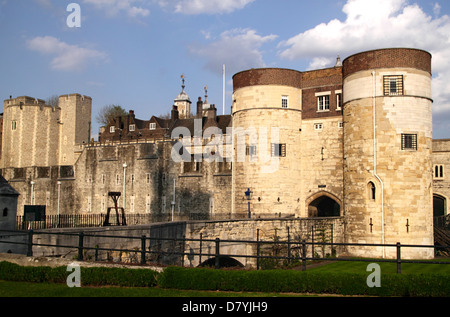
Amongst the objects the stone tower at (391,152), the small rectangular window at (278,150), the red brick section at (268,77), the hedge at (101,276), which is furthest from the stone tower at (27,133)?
the hedge at (101,276)

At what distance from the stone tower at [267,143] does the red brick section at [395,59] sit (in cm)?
613

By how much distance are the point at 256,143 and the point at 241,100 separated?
360cm

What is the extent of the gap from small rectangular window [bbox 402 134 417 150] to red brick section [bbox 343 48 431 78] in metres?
4.57

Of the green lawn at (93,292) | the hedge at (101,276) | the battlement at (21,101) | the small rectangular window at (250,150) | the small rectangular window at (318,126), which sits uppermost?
the battlement at (21,101)

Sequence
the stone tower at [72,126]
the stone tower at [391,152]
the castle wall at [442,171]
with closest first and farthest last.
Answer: the stone tower at [391,152] → the castle wall at [442,171] → the stone tower at [72,126]

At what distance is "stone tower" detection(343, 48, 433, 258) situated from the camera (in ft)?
99.1

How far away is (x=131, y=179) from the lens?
48062mm

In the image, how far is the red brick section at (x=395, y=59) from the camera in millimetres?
31141

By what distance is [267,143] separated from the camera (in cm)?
3503

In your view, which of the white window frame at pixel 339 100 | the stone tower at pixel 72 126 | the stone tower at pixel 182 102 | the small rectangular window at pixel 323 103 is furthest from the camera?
the stone tower at pixel 182 102

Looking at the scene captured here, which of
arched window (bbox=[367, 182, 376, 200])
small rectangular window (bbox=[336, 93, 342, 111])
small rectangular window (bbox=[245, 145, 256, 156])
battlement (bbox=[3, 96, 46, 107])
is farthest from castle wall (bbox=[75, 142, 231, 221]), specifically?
battlement (bbox=[3, 96, 46, 107])

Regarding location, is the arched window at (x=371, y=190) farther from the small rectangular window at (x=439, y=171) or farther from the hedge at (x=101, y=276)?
the hedge at (x=101, y=276)

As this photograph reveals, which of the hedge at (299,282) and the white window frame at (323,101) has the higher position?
the white window frame at (323,101)

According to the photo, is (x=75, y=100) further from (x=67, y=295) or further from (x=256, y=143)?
(x=67, y=295)
